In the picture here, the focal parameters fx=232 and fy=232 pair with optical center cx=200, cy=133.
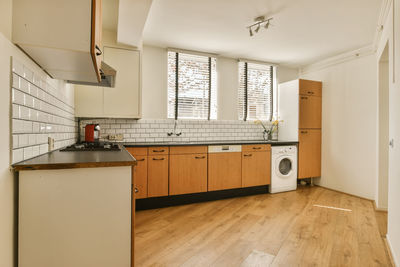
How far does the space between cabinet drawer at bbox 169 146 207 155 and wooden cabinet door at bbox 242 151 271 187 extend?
77cm

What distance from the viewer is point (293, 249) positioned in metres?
2.13

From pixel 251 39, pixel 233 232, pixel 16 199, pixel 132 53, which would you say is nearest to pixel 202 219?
pixel 233 232

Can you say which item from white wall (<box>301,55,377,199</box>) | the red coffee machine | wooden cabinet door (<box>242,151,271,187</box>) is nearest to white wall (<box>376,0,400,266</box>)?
white wall (<box>301,55,377,199</box>)

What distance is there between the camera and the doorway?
10.7 feet

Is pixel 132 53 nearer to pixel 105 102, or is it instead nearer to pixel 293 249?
pixel 105 102

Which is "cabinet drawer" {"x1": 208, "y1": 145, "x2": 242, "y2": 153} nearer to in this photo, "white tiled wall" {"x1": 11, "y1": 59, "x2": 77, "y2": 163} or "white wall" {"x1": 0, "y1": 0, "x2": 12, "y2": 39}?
"white tiled wall" {"x1": 11, "y1": 59, "x2": 77, "y2": 163}

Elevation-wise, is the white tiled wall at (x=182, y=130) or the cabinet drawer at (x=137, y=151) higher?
the white tiled wall at (x=182, y=130)

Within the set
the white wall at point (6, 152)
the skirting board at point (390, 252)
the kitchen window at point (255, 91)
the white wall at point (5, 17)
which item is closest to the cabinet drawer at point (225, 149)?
the kitchen window at point (255, 91)

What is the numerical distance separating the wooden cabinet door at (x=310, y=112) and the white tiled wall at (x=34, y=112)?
3883mm

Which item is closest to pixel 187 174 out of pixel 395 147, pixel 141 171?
pixel 141 171

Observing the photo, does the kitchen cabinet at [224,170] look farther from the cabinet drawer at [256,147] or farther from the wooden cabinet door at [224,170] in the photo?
the cabinet drawer at [256,147]

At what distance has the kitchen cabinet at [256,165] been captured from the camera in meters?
3.84

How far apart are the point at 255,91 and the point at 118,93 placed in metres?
2.71

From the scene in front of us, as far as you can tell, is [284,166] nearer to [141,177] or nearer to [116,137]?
[141,177]
